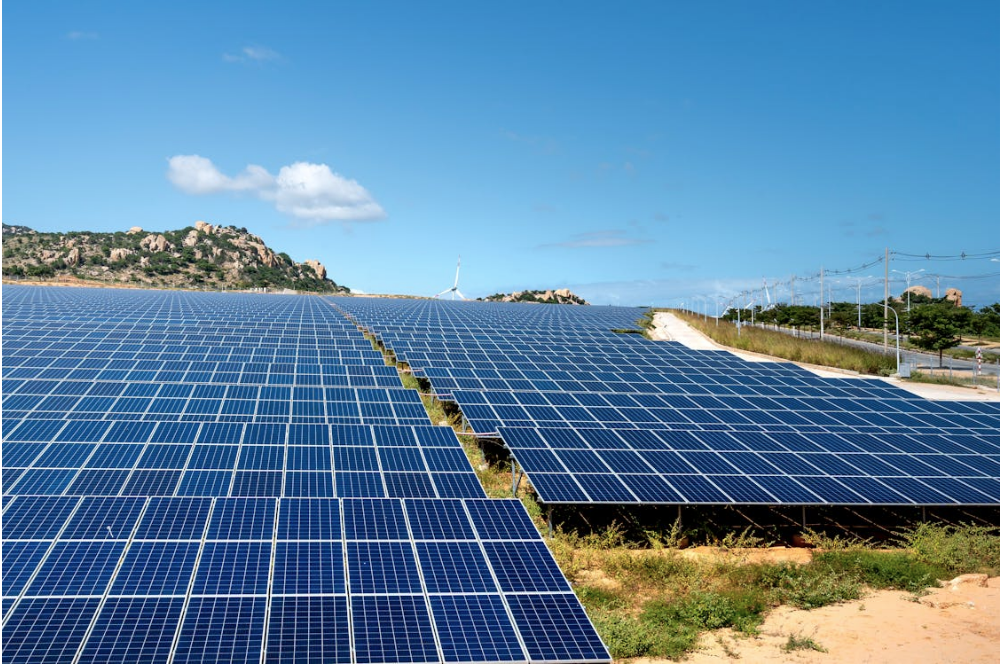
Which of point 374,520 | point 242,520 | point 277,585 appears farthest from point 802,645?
point 242,520

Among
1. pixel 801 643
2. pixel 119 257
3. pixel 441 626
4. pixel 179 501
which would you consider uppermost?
pixel 119 257

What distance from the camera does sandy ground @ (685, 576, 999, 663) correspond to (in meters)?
11.5

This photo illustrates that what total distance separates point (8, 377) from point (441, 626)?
22.6 metres

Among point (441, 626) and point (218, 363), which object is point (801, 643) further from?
point (218, 363)

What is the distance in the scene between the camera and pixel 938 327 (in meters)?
52.4

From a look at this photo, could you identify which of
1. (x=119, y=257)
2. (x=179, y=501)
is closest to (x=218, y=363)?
(x=179, y=501)

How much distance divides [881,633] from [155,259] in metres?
175

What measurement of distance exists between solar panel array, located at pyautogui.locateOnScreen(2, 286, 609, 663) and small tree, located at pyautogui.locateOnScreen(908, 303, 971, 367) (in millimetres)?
47183

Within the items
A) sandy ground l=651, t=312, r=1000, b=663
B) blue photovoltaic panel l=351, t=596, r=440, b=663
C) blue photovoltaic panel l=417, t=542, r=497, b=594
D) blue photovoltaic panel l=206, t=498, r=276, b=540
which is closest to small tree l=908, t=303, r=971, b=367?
sandy ground l=651, t=312, r=1000, b=663

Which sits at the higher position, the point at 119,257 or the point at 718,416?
the point at 119,257

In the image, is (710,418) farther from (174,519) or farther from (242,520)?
(174,519)

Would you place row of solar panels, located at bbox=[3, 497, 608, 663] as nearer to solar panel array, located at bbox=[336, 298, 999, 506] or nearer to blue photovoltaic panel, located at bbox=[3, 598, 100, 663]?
blue photovoltaic panel, located at bbox=[3, 598, 100, 663]

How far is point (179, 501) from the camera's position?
1181cm

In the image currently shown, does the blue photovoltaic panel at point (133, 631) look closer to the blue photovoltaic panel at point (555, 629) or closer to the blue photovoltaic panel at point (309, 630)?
the blue photovoltaic panel at point (309, 630)
